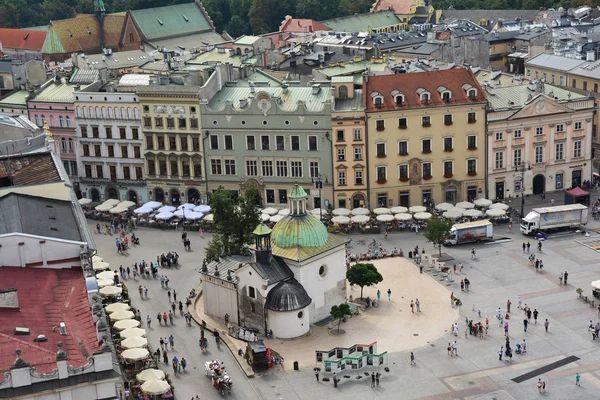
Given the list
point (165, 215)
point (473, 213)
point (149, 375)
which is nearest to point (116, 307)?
point (149, 375)

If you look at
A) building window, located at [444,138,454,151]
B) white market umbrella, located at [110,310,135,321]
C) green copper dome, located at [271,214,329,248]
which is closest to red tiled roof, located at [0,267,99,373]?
white market umbrella, located at [110,310,135,321]

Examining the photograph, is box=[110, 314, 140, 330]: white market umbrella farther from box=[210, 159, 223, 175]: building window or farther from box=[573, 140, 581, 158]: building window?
box=[573, 140, 581, 158]: building window

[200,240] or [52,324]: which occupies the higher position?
[52,324]

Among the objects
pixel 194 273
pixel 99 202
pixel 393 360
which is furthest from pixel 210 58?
pixel 393 360

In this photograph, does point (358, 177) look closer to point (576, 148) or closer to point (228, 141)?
point (228, 141)

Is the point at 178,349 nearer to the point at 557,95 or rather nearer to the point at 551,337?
the point at 551,337
